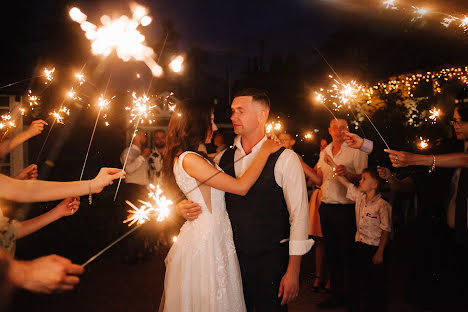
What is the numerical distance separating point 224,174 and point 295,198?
579 mm

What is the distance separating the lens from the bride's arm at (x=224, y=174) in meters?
2.58

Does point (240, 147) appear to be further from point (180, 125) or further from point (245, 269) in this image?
point (245, 269)

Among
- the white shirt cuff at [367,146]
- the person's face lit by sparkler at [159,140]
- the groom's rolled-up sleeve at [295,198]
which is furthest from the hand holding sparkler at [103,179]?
the person's face lit by sparkler at [159,140]

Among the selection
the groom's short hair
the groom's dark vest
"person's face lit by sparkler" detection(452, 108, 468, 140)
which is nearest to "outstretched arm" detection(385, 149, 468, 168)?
"person's face lit by sparkler" detection(452, 108, 468, 140)

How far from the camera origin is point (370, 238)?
4.45 meters

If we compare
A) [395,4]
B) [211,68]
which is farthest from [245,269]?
[211,68]

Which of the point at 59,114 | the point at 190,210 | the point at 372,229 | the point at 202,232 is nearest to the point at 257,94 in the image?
the point at 190,210

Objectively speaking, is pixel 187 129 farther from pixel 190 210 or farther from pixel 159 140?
pixel 159 140

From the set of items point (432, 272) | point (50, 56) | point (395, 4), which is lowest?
point (432, 272)

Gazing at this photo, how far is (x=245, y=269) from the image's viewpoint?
275 cm

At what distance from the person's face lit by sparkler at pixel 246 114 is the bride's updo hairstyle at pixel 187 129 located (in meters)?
0.24

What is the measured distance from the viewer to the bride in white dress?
8.40ft

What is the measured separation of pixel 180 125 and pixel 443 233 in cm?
317

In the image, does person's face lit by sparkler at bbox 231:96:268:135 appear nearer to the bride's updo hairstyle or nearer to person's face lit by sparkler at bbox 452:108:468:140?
the bride's updo hairstyle
